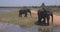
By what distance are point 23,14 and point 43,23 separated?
6.42 metres

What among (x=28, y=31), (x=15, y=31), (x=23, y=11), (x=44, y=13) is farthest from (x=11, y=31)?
(x=23, y=11)

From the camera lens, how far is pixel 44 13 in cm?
1409

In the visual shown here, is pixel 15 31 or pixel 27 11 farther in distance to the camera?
pixel 27 11

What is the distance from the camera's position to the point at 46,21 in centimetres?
1489

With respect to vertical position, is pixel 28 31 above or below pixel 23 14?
above

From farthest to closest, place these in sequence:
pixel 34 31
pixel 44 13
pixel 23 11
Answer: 1. pixel 23 11
2. pixel 44 13
3. pixel 34 31

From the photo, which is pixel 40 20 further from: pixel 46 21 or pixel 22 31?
pixel 22 31

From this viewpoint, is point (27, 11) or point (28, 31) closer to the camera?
point (28, 31)

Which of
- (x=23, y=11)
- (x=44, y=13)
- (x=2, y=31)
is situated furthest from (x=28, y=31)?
(x=23, y=11)

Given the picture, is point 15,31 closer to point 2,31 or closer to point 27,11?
point 2,31

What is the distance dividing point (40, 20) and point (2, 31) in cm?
381

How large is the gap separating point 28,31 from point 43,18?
295 centimetres

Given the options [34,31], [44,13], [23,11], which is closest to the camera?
[34,31]

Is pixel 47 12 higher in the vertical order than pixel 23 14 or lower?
higher
